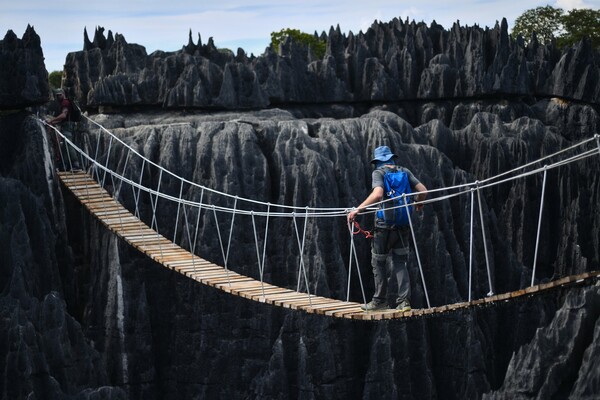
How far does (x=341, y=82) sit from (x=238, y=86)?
15.7 ft

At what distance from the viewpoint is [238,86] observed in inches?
1200

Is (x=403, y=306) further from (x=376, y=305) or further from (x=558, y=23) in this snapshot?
(x=558, y=23)

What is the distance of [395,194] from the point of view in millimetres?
13688

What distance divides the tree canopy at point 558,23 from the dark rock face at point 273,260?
25.4 metres

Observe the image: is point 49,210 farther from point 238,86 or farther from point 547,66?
point 547,66

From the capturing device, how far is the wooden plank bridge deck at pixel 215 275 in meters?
13.4

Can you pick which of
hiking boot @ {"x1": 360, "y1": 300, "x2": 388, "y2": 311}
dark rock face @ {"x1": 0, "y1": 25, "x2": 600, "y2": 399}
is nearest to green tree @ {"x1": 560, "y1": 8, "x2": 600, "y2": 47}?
dark rock face @ {"x1": 0, "y1": 25, "x2": 600, "y2": 399}

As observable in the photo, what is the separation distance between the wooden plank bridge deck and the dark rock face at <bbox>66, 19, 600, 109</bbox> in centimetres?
800

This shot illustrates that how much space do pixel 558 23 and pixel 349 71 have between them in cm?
2653

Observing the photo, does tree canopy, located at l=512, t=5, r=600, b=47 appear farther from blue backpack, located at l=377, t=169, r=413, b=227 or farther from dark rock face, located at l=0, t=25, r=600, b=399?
blue backpack, located at l=377, t=169, r=413, b=227

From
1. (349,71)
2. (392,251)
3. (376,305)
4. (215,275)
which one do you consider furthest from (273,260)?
(392,251)

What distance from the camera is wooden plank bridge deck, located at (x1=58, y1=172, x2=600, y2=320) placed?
13.4m

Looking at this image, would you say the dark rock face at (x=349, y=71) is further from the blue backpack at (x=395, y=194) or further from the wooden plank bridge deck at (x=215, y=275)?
the blue backpack at (x=395, y=194)

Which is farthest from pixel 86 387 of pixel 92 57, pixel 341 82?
pixel 341 82
